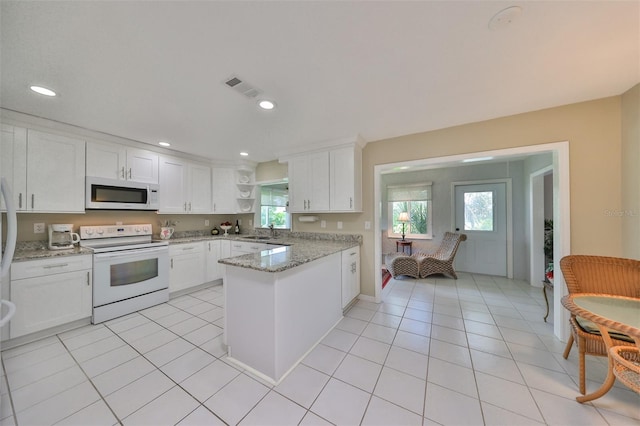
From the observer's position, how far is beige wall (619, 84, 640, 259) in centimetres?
192

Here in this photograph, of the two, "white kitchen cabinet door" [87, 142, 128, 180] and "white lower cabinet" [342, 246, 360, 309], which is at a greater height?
"white kitchen cabinet door" [87, 142, 128, 180]

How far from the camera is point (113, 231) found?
3201 mm

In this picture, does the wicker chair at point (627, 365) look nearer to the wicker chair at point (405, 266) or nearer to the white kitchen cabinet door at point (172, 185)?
the wicker chair at point (405, 266)

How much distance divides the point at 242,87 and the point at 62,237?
316 cm

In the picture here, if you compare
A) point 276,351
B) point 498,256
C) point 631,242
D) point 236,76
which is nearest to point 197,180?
point 236,76

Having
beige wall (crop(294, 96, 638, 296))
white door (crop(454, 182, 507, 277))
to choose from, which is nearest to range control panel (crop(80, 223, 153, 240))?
beige wall (crop(294, 96, 638, 296))

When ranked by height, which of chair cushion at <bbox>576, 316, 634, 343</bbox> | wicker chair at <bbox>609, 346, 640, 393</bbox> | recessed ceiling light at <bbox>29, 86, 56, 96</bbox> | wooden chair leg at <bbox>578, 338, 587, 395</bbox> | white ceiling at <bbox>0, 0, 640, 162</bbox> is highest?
white ceiling at <bbox>0, 0, 640, 162</bbox>

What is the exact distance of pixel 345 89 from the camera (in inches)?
77.4

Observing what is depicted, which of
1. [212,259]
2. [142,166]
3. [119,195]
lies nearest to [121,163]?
[142,166]

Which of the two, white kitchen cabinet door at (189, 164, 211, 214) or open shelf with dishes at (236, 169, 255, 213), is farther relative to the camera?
open shelf with dishes at (236, 169, 255, 213)

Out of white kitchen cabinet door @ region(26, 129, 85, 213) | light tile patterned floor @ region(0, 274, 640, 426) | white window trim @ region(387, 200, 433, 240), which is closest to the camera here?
light tile patterned floor @ region(0, 274, 640, 426)

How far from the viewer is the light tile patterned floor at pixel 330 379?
146 centimetres

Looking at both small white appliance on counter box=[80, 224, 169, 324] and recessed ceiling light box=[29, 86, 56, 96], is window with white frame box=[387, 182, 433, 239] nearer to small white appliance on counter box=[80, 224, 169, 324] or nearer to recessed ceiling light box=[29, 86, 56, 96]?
small white appliance on counter box=[80, 224, 169, 324]

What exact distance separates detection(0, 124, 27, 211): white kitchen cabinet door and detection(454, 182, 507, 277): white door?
6.82 m
